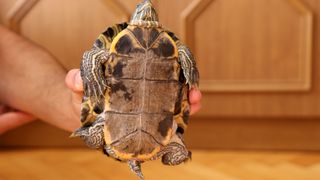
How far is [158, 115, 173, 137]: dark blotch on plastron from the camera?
2.77 feet

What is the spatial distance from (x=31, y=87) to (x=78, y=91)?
46cm

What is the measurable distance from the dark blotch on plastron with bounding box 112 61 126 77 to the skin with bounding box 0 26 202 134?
0.52 m

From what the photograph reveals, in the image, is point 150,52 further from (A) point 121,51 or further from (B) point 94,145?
(B) point 94,145

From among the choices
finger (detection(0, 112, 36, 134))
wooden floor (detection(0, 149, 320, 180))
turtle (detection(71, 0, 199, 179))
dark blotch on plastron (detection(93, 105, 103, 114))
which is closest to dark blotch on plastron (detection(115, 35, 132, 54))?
turtle (detection(71, 0, 199, 179))

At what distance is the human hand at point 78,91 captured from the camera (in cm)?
88

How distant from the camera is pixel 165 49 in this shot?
2.69 ft

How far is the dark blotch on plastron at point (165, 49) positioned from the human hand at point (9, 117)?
31.3 inches

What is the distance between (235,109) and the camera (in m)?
2.01

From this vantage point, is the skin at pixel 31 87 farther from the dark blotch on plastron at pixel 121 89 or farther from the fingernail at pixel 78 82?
the dark blotch on plastron at pixel 121 89

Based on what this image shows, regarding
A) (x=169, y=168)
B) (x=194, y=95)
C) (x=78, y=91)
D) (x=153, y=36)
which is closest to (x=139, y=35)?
(x=153, y=36)

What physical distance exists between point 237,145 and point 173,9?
2.18 ft

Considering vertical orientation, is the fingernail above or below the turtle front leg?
above

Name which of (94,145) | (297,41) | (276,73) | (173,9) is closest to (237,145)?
(276,73)

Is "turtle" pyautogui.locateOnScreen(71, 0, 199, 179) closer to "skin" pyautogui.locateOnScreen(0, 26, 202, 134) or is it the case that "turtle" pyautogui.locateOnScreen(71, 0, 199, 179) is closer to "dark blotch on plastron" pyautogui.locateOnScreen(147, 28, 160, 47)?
"dark blotch on plastron" pyautogui.locateOnScreen(147, 28, 160, 47)
